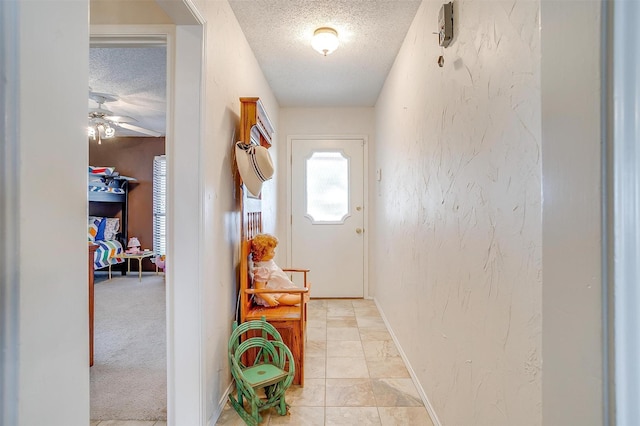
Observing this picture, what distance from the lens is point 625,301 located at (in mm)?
364

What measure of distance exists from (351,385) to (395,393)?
0.27 meters

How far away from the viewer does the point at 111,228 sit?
17.1 feet

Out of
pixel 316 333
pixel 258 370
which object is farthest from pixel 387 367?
pixel 258 370

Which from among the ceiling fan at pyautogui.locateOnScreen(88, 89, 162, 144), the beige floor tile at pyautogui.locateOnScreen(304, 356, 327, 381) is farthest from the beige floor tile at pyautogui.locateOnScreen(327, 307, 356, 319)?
the ceiling fan at pyautogui.locateOnScreen(88, 89, 162, 144)

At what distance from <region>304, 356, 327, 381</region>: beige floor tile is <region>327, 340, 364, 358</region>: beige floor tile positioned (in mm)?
121

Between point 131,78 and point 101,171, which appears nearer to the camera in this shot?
point 131,78

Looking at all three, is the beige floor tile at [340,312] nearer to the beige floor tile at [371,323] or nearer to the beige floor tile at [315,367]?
the beige floor tile at [371,323]

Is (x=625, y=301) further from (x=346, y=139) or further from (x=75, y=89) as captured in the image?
(x=346, y=139)

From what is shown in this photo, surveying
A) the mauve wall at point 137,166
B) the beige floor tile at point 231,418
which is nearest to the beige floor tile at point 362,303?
Answer: the beige floor tile at point 231,418

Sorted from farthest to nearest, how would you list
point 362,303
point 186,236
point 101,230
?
1. point 101,230
2. point 362,303
3. point 186,236

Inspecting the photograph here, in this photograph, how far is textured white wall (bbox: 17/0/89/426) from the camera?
402mm

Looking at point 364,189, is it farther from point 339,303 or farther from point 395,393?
point 395,393

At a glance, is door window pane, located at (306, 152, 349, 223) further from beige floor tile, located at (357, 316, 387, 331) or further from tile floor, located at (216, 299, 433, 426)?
tile floor, located at (216, 299, 433, 426)

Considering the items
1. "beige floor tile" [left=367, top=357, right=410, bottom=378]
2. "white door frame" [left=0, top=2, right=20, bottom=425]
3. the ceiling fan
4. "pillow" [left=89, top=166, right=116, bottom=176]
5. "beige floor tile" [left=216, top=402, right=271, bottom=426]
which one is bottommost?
"beige floor tile" [left=216, top=402, right=271, bottom=426]
